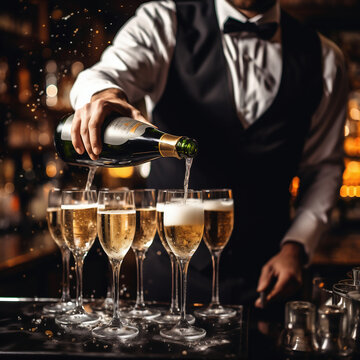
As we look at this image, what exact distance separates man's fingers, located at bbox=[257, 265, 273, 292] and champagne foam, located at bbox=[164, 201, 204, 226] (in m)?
0.56

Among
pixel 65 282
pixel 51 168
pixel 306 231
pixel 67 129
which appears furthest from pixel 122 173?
pixel 67 129

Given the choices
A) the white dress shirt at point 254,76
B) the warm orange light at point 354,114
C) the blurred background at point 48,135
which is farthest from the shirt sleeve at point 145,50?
the warm orange light at point 354,114

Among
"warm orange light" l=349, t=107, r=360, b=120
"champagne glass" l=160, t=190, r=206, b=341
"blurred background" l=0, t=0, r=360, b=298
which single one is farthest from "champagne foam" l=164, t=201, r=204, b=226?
"warm orange light" l=349, t=107, r=360, b=120

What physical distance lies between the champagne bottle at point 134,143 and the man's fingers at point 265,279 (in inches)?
25.4

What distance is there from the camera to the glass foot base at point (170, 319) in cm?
121

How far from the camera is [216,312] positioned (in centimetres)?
131

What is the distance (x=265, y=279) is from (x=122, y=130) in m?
0.76

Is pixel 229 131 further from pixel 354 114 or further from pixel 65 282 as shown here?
pixel 354 114

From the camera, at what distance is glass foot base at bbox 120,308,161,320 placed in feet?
4.11

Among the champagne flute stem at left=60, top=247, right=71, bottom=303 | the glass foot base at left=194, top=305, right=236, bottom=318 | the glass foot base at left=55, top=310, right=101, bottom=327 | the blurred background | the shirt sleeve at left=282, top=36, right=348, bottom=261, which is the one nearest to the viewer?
the glass foot base at left=55, top=310, right=101, bottom=327

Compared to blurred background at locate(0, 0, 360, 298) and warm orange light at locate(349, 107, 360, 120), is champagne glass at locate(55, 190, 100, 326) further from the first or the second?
warm orange light at locate(349, 107, 360, 120)

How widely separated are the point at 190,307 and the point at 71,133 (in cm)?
58

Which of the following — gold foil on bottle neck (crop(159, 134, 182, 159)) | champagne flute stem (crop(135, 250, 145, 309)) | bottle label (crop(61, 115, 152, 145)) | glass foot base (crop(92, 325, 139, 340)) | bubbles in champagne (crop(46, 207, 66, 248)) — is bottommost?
glass foot base (crop(92, 325, 139, 340))

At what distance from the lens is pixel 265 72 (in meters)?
1.96
